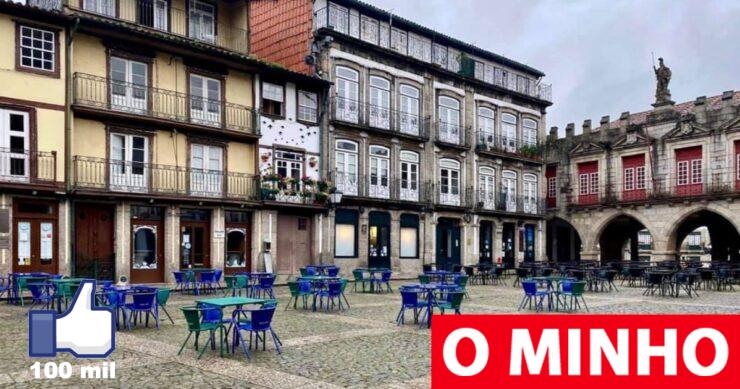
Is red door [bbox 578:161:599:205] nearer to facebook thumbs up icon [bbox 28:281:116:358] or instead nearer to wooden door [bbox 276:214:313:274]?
wooden door [bbox 276:214:313:274]

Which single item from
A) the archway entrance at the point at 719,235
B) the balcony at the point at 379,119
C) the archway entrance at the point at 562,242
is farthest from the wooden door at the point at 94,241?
the archway entrance at the point at 719,235

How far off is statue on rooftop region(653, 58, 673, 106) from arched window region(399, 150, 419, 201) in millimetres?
→ 14767

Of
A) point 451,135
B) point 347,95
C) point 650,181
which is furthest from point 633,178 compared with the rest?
point 347,95

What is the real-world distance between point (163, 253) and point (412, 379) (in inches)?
607

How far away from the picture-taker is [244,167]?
24281 millimetres

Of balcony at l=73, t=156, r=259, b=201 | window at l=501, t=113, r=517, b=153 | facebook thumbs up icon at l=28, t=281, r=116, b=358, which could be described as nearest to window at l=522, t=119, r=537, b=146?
window at l=501, t=113, r=517, b=153

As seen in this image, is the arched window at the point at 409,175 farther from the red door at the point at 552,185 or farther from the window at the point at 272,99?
the red door at the point at 552,185

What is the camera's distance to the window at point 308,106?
1030 inches

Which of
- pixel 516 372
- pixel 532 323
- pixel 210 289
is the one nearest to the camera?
pixel 516 372

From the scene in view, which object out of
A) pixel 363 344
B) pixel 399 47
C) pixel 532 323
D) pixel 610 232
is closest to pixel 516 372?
pixel 532 323

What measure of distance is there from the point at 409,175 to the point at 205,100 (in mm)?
10651

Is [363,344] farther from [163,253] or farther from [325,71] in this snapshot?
[325,71]

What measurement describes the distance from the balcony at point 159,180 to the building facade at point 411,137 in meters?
4.20

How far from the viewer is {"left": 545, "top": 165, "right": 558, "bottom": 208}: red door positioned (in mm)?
40562
